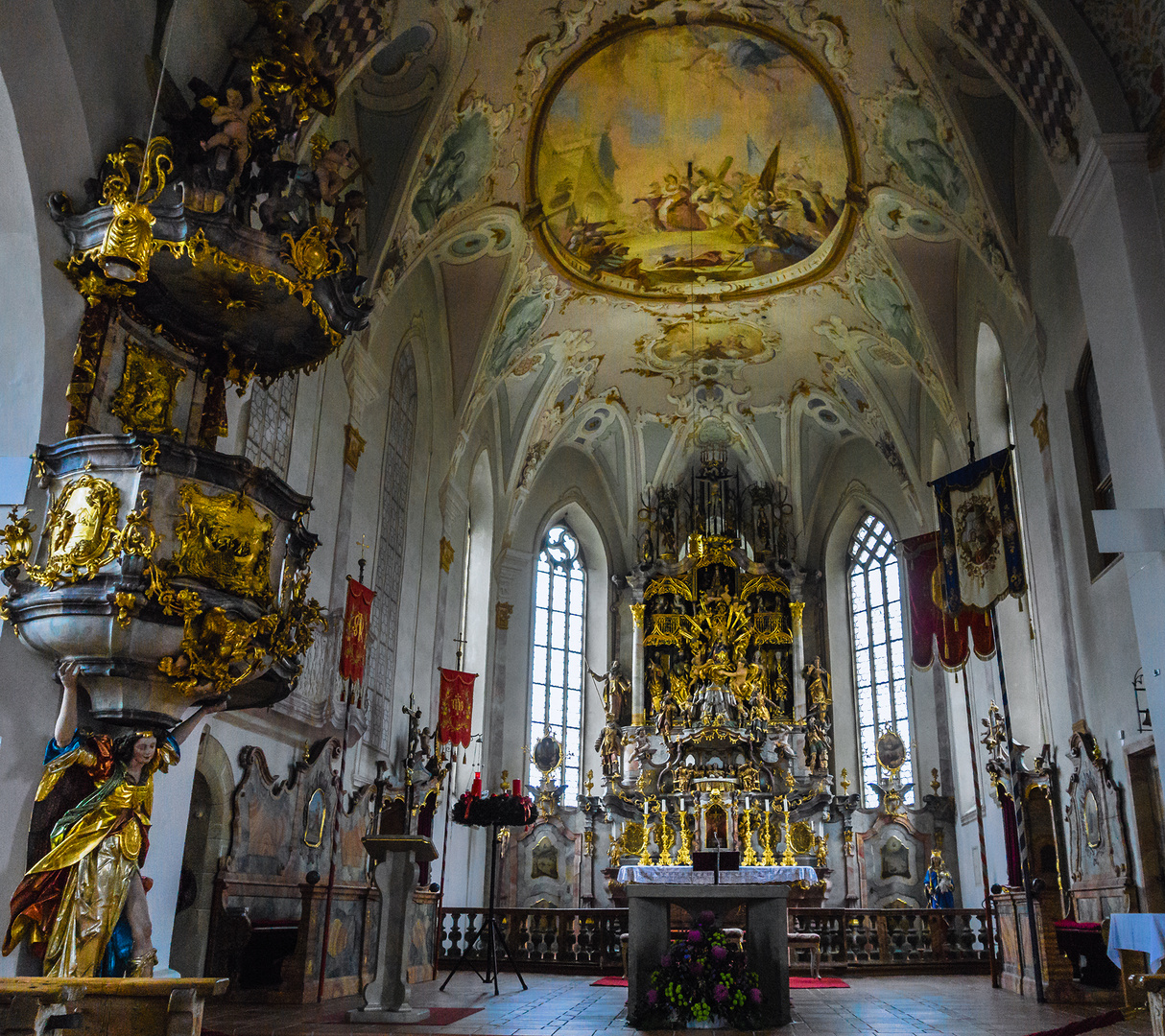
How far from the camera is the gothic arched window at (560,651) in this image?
23.2 meters

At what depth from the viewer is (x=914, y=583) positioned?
16922 mm

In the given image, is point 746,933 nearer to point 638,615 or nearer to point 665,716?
point 665,716

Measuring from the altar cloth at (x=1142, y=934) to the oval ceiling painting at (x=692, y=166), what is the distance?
450 inches

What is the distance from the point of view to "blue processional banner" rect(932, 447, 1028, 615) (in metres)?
13.3

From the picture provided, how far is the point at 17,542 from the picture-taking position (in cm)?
694

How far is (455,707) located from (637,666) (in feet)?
21.6

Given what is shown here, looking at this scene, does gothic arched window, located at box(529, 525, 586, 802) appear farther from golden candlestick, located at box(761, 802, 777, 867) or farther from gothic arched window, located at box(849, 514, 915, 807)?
gothic arched window, located at box(849, 514, 915, 807)

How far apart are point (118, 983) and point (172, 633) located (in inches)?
93.7

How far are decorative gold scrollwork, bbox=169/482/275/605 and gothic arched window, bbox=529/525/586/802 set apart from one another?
51.1 feet

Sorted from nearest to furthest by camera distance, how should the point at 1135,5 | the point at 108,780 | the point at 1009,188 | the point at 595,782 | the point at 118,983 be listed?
the point at 118,983 < the point at 108,780 < the point at 1135,5 < the point at 1009,188 < the point at 595,782

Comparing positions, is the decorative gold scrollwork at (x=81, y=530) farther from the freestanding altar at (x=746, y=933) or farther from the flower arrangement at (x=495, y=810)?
the flower arrangement at (x=495, y=810)

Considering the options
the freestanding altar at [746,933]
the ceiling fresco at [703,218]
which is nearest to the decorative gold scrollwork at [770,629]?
the ceiling fresco at [703,218]

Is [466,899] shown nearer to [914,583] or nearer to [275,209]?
[914,583]

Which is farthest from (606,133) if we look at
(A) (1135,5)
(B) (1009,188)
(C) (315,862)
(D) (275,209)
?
(C) (315,862)
